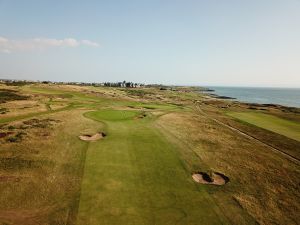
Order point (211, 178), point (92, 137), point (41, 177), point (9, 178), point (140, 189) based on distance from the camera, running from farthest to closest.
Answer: point (92, 137) → point (211, 178) → point (41, 177) → point (9, 178) → point (140, 189)

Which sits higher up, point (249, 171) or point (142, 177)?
point (142, 177)

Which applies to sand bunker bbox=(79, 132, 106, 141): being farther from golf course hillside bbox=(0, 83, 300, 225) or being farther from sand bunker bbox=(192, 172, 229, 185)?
sand bunker bbox=(192, 172, 229, 185)

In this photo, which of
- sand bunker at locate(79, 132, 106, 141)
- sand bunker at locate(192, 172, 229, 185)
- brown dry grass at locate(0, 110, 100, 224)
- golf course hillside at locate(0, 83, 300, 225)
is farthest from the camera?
sand bunker at locate(79, 132, 106, 141)

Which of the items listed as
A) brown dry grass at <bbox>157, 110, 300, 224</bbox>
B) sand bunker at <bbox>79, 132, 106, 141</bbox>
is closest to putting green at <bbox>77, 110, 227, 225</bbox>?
brown dry grass at <bbox>157, 110, 300, 224</bbox>

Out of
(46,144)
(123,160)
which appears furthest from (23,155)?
(123,160)

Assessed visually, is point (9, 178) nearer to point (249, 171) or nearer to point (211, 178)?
point (211, 178)

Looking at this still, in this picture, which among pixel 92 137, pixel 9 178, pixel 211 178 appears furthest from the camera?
pixel 92 137

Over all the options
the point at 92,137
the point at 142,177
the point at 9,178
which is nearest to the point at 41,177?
the point at 9,178
